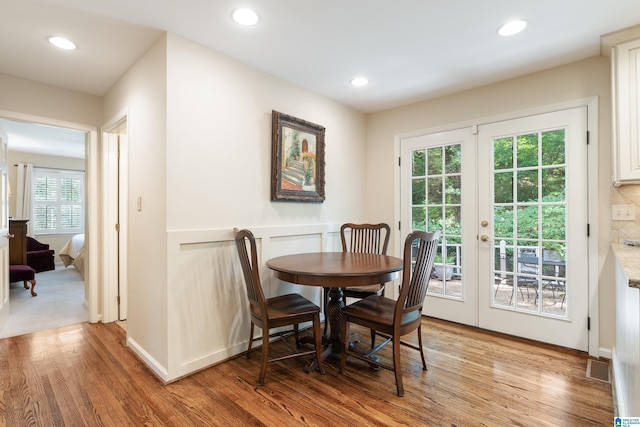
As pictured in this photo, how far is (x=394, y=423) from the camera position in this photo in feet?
5.46

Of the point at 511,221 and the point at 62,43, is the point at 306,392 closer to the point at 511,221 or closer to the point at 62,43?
the point at 511,221

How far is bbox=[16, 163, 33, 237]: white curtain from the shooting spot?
245 inches

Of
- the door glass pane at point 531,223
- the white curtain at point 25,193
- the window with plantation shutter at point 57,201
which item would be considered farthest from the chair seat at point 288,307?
the window with plantation shutter at point 57,201

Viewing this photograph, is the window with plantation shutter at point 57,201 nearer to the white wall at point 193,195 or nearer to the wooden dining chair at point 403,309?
the white wall at point 193,195

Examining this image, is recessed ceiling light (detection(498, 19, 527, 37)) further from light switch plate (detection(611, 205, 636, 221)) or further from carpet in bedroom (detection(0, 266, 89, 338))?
carpet in bedroom (detection(0, 266, 89, 338))

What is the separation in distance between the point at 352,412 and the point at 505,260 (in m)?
2.07

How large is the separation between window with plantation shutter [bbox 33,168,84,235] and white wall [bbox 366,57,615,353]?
6878mm

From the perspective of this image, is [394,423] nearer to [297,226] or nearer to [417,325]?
[417,325]

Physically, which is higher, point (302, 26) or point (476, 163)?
point (302, 26)

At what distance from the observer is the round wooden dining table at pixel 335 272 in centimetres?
196

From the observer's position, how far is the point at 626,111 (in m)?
2.11

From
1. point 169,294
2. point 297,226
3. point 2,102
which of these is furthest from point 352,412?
point 2,102

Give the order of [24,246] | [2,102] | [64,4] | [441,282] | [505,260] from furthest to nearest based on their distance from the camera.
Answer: [24,246] < [441,282] < [505,260] < [2,102] < [64,4]

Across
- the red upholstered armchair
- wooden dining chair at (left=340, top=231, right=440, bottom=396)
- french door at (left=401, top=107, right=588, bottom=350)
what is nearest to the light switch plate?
french door at (left=401, top=107, right=588, bottom=350)
